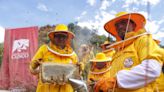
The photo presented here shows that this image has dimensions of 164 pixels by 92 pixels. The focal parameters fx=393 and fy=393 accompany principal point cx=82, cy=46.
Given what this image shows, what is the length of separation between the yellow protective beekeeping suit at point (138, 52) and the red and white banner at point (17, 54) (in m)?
10.9

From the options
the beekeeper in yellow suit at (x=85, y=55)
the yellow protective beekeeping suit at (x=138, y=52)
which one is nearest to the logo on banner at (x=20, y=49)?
the beekeeper in yellow suit at (x=85, y=55)

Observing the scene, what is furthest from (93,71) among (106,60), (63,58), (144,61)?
(144,61)

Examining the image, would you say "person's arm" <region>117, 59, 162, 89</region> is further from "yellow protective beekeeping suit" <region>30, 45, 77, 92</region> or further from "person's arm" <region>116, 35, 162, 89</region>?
"yellow protective beekeeping suit" <region>30, 45, 77, 92</region>

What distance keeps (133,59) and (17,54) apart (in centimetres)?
1162

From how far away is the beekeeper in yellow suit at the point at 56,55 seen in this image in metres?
6.80

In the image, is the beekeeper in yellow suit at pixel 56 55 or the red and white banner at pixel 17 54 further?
the red and white banner at pixel 17 54

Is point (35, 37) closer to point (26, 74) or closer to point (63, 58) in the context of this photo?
point (26, 74)

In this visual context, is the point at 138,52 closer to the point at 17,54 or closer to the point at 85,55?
the point at 85,55

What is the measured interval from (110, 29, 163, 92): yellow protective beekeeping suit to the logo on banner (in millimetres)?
11114

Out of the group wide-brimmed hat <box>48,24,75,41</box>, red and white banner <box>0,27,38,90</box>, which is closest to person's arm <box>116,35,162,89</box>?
wide-brimmed hat <box>48,24,75,41</box>

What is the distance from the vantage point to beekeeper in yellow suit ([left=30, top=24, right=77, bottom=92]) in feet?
22.3

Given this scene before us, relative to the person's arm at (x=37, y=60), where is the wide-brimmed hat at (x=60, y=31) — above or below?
above

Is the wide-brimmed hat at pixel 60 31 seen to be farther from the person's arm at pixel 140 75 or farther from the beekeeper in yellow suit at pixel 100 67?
the person's arm at pixel 140 75

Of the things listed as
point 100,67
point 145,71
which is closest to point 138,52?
point 145,71
